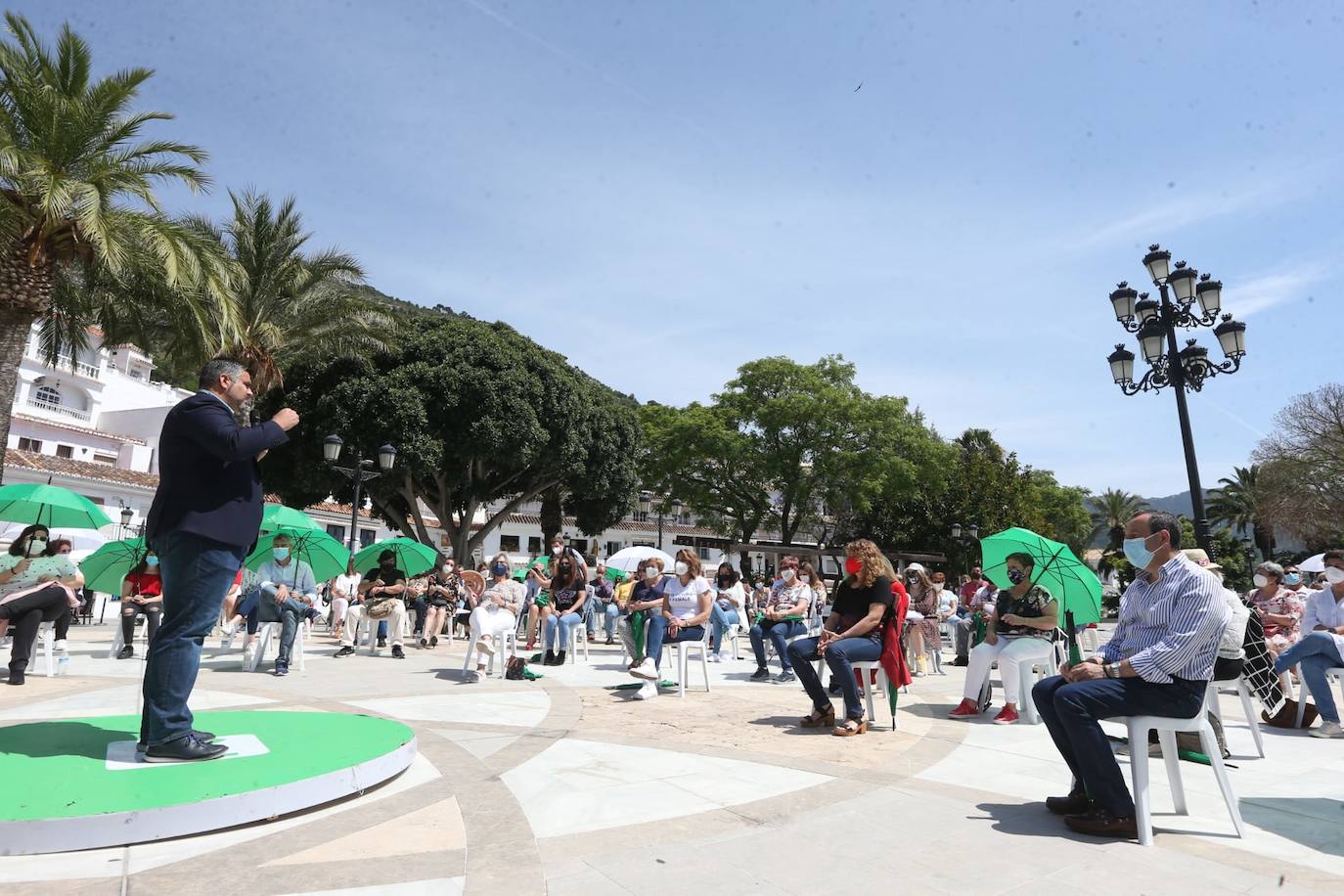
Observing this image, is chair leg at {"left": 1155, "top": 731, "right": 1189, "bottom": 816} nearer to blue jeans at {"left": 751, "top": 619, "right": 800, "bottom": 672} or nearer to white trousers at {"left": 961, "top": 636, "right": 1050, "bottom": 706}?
white trousers at {"left": 961, "top": 636, "right": 1050, "bottom": 706}

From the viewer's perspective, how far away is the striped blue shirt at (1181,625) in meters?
3.42

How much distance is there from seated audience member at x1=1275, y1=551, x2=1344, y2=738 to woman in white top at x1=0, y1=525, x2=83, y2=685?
11.5 m

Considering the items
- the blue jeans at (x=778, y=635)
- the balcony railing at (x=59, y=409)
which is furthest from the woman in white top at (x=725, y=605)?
the balcony railing at (x=59, y=409)

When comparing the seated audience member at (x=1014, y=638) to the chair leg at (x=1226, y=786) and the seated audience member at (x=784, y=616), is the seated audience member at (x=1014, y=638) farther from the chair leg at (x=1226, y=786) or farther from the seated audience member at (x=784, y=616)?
the chair leg at (x=1226, y=786)

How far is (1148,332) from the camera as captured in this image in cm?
1102

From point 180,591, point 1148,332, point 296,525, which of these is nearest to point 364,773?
point 180,591

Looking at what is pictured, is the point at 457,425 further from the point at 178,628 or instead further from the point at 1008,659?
the point at 178,628

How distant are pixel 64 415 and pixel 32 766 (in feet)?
167

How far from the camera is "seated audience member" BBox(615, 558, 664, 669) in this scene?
8.48m

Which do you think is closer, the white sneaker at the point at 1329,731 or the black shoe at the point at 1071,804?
the black shoe at the point at 1071,804

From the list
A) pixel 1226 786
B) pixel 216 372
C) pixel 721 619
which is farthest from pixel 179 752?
pixel 721 619

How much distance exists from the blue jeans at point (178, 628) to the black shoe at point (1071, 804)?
171 inches

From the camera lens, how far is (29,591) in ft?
23.9

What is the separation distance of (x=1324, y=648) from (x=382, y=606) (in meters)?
11.2
